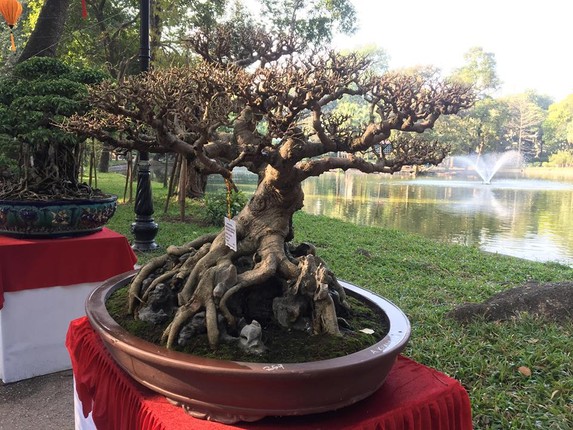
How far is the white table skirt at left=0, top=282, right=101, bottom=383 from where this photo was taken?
2.50m

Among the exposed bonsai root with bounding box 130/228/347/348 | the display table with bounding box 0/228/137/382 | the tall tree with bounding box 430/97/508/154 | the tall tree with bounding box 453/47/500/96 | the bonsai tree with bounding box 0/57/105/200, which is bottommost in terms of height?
the display table with bounding box 0/228/137/382

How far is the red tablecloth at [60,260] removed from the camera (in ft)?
8.02

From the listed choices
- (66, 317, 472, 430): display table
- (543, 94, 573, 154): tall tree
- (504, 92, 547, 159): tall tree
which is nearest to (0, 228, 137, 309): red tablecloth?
(66, 317, 472, 430): display table

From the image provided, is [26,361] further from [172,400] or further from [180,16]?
[180,16]

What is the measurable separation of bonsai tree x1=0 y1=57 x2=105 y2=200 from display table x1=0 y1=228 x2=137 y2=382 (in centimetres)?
40

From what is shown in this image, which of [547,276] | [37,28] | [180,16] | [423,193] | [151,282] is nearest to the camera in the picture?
[151,282]

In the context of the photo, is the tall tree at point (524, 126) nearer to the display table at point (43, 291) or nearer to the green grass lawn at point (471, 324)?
the green grass lawn at point (471, 324)

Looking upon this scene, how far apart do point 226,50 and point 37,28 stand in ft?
16.4

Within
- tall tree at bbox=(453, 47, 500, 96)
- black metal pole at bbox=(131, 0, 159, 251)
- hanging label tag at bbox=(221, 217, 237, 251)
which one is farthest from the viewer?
tall tree at bbox=(453, 47, 500, 96)

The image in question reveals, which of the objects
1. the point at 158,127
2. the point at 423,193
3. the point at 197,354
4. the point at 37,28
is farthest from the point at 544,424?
the point at 423,193

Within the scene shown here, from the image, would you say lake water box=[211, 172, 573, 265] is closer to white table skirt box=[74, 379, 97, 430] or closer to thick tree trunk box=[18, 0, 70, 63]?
white table skirt box=[74, 379, 97, 430]

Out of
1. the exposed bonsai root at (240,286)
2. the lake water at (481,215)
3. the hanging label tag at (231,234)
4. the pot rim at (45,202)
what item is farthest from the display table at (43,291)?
the lake water at (481,215)

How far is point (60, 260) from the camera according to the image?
8.43ft

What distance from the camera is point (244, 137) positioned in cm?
167
